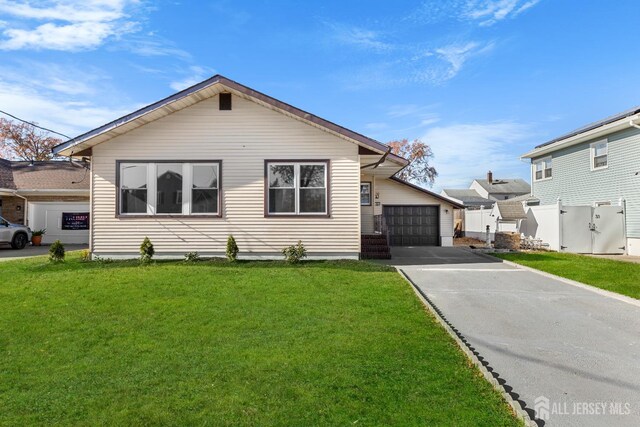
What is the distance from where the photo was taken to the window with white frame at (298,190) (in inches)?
463

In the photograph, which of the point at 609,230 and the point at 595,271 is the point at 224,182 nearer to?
the point at 595,271

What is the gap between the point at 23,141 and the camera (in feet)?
113

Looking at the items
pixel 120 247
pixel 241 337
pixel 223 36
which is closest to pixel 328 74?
pixel 223 36

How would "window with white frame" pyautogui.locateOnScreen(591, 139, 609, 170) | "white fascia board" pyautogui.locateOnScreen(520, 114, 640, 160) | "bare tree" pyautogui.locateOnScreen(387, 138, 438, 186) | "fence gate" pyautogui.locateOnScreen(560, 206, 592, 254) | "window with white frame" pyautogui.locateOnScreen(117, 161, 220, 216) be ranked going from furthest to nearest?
1. "bare tree" pyautogui.locateOnScreen(387, 138, 438, 186)
2. "window with white frame" pyautogui.locateOnScreen(591, 139, 609, 170)
3. "fence gate" pyautogui.locateOnScreen(560, 206, 592, 254)
4. "white fascia board" pyautogui.locateOnScreen(520, 114, 640, 160)
5. "window with white frame" pyautogui.locateOnScreen(117, 161, 220, 216)

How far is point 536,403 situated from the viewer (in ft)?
11.3

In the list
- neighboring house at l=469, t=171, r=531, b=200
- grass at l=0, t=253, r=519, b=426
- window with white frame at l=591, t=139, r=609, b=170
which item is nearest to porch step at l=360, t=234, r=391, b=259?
grass at l=0, t=253, r=519, b=426

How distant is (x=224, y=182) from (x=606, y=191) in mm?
16335

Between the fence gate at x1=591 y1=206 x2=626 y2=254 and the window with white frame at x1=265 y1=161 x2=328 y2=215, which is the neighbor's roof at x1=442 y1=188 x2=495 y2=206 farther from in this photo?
the window with white frame at x1=265 y1=161 x2=328 y2=215

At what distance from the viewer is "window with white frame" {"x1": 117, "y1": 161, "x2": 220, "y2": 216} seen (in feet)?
38.9

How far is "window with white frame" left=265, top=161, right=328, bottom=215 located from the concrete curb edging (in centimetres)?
558

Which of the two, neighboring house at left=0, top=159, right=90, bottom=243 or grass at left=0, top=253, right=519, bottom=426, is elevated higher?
neighboring house at left=0, top=159, right=90, bottom=243

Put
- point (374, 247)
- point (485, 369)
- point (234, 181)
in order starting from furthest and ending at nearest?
point (374, 247) → point (234, 181) → point (485, 369)

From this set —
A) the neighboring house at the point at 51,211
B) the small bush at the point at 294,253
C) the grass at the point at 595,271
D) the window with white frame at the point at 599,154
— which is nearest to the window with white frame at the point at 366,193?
the grass at the point at 595,271

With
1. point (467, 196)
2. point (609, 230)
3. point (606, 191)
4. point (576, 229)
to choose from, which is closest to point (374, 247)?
point (576, 229)
